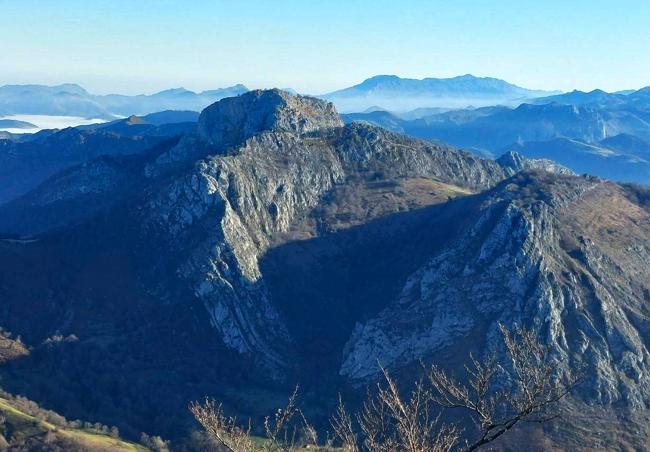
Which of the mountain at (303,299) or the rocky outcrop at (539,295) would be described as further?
the mountain at (303,299)

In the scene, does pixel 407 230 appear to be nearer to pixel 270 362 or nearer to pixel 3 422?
pixel 270 362

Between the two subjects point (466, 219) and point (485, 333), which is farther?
point (466, 219)

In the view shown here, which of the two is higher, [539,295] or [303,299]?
[539,295]

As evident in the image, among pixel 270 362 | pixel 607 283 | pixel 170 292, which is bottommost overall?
pixel 270 362

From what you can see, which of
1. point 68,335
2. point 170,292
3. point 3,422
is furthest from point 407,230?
point 3,422

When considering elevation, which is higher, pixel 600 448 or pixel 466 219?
pixel 466 219

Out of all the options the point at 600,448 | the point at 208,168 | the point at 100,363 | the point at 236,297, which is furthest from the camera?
the point at 208,168

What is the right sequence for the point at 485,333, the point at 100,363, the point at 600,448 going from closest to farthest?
1. the point at 600,448
2. the point at 485,333
3. the point at 100,363

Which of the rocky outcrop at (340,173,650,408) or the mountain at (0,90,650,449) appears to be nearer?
the rocky outcrop at (340,173,650,408)
